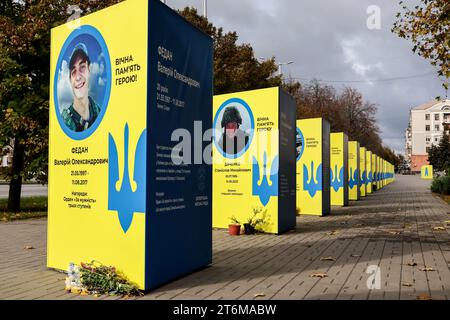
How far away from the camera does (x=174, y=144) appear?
582 cm

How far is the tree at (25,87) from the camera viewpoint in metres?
14.4

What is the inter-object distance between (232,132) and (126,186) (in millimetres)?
5914

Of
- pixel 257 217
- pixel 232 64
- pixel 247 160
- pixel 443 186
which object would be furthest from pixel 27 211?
pixel 443 186

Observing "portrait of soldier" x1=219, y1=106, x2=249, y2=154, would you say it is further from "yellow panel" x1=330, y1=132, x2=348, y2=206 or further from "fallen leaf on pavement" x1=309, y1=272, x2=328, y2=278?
"yellow panel" x1=330, y1=132, x2=348, y2=206

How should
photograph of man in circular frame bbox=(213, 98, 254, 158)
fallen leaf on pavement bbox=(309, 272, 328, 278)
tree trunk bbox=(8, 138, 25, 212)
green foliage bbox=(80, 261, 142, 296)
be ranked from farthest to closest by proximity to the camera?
tree trunk bbox=(8, 138, 25, 212) < photograph of man in circular frame bbox=(213, 98, 254, 158) < fallen leaf on pavement bbox=(309, 272, 328, 278) < green foliage bbox=(80, 261, 142, 296)

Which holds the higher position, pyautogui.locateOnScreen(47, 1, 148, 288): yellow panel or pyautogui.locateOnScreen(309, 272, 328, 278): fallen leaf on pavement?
pyautogui.locateOnScreen(47, 1, 148, 288): yellow panel

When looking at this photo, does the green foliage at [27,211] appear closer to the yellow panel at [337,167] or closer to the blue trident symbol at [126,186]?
the blue trident symbol at [126,186]

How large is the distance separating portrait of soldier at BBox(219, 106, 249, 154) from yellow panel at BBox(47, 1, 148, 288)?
5.27 metres

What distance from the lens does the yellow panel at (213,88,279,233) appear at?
10.7m

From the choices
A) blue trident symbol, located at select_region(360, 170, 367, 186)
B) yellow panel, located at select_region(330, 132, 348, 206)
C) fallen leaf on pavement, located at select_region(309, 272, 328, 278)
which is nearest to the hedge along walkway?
fallen leaf on pavement, located at select_region(309, 272, 328, 278)

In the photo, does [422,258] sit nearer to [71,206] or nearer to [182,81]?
[182,81]

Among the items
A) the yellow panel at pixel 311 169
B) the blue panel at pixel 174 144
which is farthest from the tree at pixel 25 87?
the blue panel at pixel 174 144
